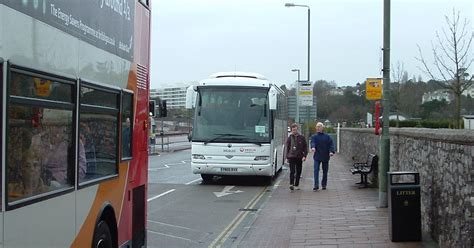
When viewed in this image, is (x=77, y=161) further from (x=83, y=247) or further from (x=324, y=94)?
(x=324, y=94)

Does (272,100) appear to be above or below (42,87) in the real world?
above

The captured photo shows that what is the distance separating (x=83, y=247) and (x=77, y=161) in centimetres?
80

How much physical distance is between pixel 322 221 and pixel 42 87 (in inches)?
305

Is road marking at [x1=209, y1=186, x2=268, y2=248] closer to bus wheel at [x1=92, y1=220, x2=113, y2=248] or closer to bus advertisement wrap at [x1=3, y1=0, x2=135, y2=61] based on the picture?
bus wheel at [x1=92, y1=220, x2=113, y2=248]

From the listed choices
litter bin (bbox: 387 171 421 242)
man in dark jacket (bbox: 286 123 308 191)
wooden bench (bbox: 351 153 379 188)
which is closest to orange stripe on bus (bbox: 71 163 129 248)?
litter bin (bbox: 387 171 421 242)

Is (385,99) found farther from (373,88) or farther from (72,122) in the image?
(72,122)

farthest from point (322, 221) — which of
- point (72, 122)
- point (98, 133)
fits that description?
point (72, 122)

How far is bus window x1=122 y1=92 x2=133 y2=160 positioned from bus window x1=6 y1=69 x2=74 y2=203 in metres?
1.64

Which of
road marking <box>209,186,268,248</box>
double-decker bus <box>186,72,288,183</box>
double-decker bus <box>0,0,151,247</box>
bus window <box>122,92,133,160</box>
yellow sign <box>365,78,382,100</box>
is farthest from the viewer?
double-decker bus <box>186,72,288,183</box>

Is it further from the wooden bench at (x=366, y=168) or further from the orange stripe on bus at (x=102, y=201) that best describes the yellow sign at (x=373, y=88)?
the orange stripe on bus at (x=102, y=201)

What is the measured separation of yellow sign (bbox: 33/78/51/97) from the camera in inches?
163

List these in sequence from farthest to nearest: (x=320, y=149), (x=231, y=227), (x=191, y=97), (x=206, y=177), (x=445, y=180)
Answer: (x=206, y=177), (x=191, y=97), (x=320, y=149), (x=231, y=227), (x=445, y=180)

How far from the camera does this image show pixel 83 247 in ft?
17.0

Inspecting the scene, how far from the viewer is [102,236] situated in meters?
5.72
